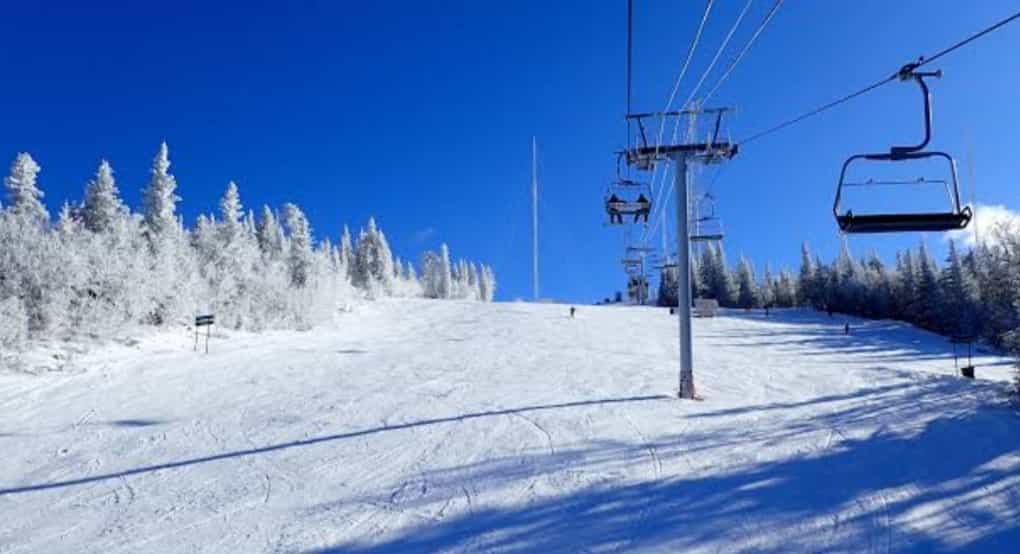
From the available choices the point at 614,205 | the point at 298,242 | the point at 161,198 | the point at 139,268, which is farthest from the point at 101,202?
the point at 614,205

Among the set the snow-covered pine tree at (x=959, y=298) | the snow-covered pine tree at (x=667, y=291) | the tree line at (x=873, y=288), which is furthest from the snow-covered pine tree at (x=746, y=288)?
the snow-covered pine tree at (x=959, y=298)

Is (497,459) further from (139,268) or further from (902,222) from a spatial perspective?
(139,268)

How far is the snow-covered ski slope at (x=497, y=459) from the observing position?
7.27m

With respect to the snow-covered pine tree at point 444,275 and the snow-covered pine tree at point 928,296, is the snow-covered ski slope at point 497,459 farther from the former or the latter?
the snow-covered pine tree at point 444,275

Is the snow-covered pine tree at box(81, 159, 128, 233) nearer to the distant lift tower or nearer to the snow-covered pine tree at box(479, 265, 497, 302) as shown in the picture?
the distant lift tower

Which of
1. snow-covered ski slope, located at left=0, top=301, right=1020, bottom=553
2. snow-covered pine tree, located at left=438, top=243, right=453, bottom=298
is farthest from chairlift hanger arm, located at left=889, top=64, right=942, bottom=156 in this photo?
snow-covered pine tree, located at left=438, top=243, right=453, bottom=298

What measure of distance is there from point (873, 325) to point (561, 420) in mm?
53295

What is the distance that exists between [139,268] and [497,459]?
23.2m

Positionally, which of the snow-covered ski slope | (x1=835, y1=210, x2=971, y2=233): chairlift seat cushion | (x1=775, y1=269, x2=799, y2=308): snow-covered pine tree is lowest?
the snow-covered ski slope

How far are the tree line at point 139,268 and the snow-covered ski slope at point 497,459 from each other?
157 inches

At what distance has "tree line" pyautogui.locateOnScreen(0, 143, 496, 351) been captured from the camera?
2244cm

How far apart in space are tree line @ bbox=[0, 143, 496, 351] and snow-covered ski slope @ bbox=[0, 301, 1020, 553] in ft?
13.1

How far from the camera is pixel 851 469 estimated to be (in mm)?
9438

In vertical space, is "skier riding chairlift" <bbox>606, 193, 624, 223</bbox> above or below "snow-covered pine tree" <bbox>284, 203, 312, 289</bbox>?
below
